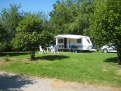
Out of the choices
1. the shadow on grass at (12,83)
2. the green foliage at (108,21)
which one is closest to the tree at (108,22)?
the green foliage at (108,21)

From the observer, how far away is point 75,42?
87.6ft

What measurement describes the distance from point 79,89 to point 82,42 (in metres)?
18.9

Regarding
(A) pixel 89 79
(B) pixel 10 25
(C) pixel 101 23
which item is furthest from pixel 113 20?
(B) pixel 10 25

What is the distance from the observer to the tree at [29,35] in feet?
Result: 45.3

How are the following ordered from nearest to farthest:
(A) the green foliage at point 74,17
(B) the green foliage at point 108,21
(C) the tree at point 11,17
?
(B) the green foliage at point 108,21, (C) the tree at point 11,17, (A) the green foliage at point 74,17

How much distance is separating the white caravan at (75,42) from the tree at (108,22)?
1207 cm

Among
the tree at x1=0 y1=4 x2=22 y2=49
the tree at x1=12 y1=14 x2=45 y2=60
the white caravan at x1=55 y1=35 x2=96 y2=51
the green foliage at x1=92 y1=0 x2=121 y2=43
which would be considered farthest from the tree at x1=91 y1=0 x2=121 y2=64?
the tree at x1=0 y1=4 x2=22 y2=49

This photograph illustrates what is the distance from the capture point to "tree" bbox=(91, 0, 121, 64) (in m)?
12.4

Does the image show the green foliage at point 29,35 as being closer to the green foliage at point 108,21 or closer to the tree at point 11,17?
the green foliage at point 108,21

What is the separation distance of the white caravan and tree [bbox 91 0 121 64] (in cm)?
1207

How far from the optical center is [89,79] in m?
8.85

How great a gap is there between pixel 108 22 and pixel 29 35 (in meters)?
5.59

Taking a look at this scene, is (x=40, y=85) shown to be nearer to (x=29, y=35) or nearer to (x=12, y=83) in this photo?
(x=12, y=83)

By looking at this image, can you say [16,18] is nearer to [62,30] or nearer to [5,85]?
[62,30]
